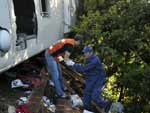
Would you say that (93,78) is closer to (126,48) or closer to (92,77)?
(92,77)

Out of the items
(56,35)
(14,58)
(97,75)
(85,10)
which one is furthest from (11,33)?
(85,10)

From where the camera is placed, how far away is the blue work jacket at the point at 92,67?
364 inches

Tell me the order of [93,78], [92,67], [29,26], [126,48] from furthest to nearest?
[126,48]
[29,26]
[93,78]
[92,67]

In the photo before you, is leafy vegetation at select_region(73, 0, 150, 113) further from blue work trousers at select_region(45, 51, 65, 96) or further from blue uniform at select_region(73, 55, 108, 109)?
blue work trousers at select_region(45, 51, 65, 96)

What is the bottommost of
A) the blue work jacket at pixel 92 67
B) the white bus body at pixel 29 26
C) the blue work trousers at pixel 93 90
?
the blue work trousers at pixel 93 90

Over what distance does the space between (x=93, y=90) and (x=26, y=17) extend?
267 cm

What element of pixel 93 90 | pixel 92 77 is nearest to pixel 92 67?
pixel 92 77

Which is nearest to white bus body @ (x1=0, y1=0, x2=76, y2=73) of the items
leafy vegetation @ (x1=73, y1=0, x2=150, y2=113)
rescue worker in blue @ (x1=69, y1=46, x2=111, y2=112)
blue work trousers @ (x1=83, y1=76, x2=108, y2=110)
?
leafy vegetation @ (x1=73, y1=0, x2=150, y2=113)

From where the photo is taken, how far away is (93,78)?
376 inches

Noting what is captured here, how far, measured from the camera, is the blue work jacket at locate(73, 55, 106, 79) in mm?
9242

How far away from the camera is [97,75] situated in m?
9.54

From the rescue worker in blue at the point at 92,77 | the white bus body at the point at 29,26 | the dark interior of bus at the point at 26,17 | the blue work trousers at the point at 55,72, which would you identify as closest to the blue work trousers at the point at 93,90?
the rescue worker in blue at the point at 92,77

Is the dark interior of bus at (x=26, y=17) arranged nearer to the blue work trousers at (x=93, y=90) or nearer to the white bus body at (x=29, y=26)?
the white bus body at (x=29, y=26)

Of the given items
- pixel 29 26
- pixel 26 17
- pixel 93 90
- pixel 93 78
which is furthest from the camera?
pixel 26 17
